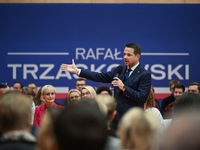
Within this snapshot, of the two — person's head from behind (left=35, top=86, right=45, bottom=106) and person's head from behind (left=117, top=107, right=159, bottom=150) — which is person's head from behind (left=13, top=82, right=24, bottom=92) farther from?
person's head from behind (left=117, top=107, right=159, bottom=150)

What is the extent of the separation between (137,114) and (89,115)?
1.11 ft

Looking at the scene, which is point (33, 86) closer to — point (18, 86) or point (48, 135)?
point (18, 86)

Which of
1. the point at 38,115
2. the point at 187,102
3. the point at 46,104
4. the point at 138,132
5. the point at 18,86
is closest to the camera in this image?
the point at 138,132

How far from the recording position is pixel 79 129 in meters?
0.91

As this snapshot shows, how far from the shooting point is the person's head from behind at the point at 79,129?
3.00 ft

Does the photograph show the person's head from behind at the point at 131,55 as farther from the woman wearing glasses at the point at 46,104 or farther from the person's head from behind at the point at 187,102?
the person's head from behind at the point at 187,102

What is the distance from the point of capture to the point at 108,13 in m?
6.52

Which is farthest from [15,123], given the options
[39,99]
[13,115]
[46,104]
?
[39,99]

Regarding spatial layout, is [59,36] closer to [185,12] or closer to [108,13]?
[108,13]

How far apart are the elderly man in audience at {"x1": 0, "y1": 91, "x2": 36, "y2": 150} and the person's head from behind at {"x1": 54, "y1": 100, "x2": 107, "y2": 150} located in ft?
1.70

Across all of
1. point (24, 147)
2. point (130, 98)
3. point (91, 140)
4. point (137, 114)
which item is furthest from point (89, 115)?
point (130, 98)

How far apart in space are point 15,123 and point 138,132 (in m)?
0.66

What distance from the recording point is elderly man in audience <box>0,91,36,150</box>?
54.2 inches

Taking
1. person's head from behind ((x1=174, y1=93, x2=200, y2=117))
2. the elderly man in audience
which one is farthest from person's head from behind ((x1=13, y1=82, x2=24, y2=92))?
person's head from behind ((x1=174, y1=93, x2=200, y2=117))
